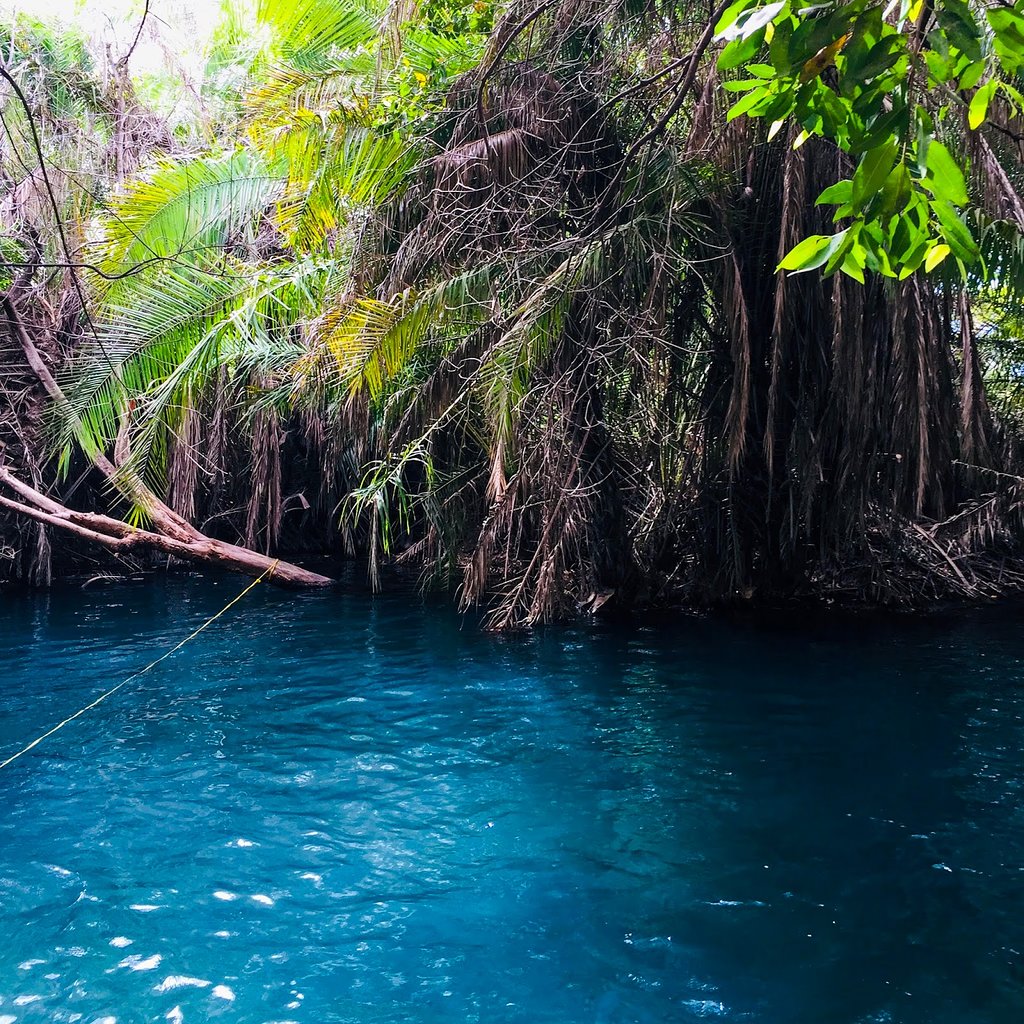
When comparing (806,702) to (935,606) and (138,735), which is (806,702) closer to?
(935,606)

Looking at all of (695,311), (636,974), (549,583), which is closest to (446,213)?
(695,311)

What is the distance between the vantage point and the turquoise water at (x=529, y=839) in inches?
122

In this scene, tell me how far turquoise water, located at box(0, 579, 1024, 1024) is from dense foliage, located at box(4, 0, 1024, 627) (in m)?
1.40

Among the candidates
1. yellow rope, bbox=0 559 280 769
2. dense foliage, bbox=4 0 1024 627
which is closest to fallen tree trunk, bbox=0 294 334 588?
dense foliage, bbox=4 0 1024 627

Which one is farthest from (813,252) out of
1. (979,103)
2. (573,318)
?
(573,318)

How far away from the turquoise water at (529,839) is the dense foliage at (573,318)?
1.40 metres

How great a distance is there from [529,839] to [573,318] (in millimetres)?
4135

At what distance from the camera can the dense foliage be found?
21.6 ft

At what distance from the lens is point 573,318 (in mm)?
7094

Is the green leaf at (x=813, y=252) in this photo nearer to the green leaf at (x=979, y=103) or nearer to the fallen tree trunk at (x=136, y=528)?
the green leaf at (x=979, y=103)

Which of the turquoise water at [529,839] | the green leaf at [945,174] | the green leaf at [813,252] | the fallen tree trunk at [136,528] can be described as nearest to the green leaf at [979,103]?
the green leaf at [945,174]

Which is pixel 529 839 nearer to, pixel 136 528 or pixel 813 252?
pixel 813 252

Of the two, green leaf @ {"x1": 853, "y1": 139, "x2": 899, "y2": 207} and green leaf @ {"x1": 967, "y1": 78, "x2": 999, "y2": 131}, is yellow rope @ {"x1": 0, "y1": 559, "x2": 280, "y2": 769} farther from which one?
green leaf @ {"x1": 967, "y1": 78, "x2": 999, "y2": 131}

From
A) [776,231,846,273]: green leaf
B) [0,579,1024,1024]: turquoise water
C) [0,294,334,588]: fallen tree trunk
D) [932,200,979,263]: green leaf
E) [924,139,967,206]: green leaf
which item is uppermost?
[924,139,967,206]: green leaf
